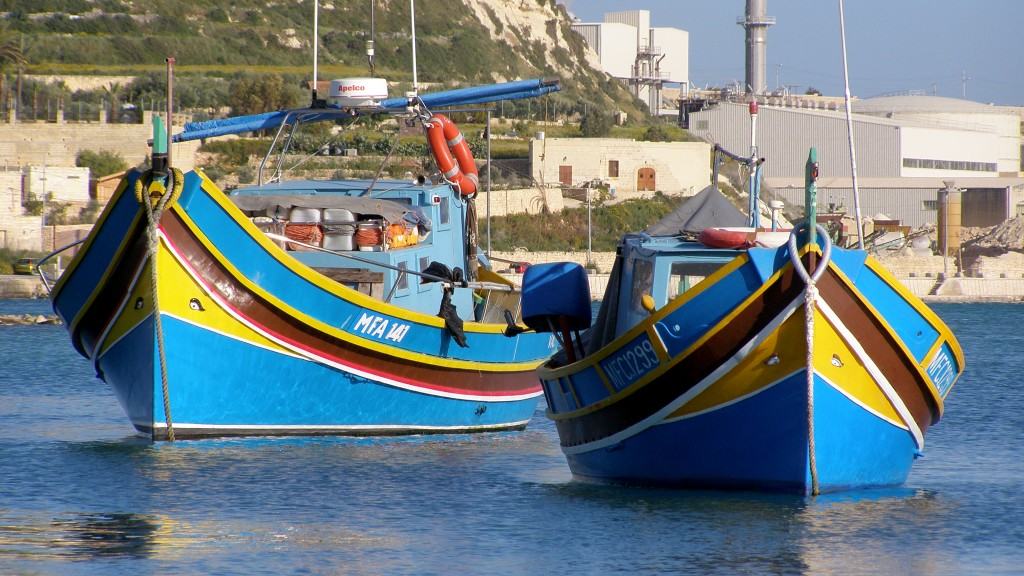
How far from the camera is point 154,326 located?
17.6m

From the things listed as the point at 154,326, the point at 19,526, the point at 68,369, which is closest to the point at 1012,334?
the point at 68,369

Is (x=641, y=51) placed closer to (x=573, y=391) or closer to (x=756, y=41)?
(x=756, y=41)

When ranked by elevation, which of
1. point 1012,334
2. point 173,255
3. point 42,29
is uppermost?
point 42,29

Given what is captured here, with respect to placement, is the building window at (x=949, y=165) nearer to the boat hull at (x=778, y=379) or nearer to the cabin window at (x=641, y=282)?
the cabin window at (x=641, y=282)

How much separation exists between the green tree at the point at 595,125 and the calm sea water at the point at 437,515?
215 ft

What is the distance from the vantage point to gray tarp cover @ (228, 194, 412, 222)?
1969 centimetres

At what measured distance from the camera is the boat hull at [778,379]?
13055mm

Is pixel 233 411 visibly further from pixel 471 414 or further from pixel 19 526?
pixel 19 526

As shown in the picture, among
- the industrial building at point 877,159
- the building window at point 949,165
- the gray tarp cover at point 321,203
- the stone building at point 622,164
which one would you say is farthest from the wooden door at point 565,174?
the gray tarp cover at point 321,203

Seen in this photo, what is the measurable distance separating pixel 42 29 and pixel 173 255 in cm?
7766

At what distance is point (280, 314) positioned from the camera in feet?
59.3

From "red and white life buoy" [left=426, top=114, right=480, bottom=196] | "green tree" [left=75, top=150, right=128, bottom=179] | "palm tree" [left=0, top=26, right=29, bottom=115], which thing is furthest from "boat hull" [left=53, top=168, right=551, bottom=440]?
"palm tree" [left=0, top=26, right=29, bottom=115]

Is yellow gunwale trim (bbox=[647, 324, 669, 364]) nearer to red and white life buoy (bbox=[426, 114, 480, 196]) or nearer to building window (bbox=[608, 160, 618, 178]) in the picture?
red and white life buoy (bbox=[426, 114, 480, 196])

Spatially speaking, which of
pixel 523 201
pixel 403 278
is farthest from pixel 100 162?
pixel 403 278
